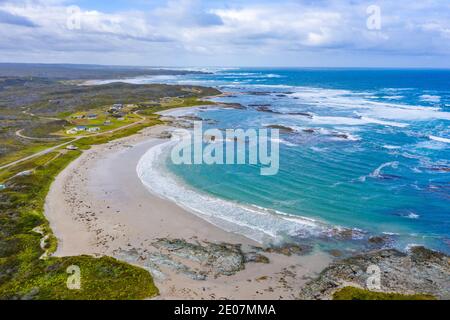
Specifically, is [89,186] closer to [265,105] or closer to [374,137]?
[374,137]

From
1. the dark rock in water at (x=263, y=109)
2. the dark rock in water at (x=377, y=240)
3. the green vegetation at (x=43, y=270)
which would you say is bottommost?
the green vegetation at (x=43, y=270)

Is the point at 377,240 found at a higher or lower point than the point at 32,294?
higher

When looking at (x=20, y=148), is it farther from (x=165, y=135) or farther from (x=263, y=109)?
(x=263, y=109)

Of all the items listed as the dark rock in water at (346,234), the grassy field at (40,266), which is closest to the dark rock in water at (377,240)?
the dark rock in water at (346,234)

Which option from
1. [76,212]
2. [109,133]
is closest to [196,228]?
[76,212]

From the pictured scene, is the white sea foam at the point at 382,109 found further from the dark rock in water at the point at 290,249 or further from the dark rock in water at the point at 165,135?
the dark rock in water at the point at 290,249

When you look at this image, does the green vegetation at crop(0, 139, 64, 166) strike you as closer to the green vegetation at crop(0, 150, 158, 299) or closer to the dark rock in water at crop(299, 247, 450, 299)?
the green vegetation at crop(0, 150, 158, 299)

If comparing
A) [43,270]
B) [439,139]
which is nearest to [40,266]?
[43,270]
